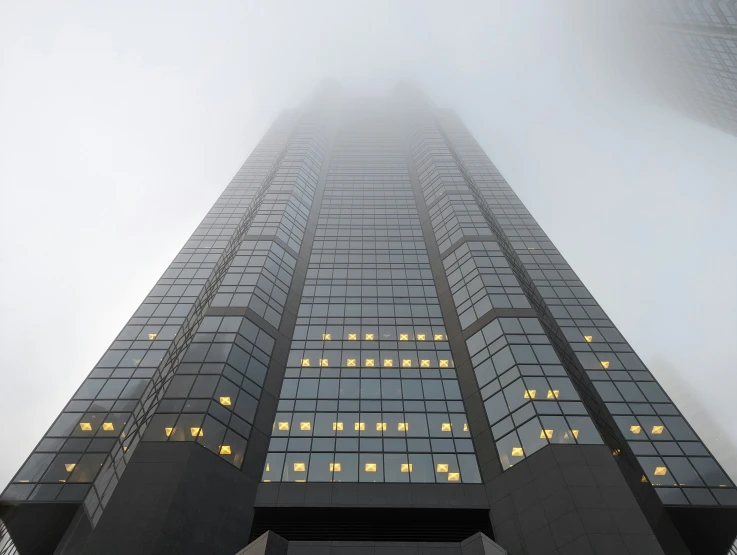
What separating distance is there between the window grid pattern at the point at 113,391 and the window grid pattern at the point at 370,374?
12002 millimetres

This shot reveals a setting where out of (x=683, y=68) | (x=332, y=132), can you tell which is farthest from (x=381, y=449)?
(x=683, y=68)

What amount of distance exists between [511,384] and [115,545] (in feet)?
87.4

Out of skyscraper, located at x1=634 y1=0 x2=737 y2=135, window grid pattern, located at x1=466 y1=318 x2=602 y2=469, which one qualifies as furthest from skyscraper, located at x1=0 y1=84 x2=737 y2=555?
skyscraper, located at x1=634 y1=0 x2=737 y2=135

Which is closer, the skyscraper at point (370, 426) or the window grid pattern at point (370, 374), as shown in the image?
the skyscraper at point (370, 426)

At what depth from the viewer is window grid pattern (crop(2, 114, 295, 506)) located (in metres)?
34.8

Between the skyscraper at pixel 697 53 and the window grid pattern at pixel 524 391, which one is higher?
the skyscraper at pixel 697 53

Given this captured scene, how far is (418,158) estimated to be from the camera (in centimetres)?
9519

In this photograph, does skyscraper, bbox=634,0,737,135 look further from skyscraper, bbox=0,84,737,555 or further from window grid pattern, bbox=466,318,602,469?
window grid pattern, bbox=466,318,602,469

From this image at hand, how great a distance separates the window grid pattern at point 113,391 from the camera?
3481 centimetres

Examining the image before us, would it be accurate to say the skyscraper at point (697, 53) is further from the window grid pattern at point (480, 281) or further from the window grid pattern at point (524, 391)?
the window grid pattern at point (524, 391)

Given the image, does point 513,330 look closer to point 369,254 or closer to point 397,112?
point 369,254

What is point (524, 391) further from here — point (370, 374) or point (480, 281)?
point (480, 281)

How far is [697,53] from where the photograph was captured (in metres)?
96.4

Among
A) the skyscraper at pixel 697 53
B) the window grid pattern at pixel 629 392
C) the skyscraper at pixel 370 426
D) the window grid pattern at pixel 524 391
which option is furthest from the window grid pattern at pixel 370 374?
the skyscraper at pixel 697 53
